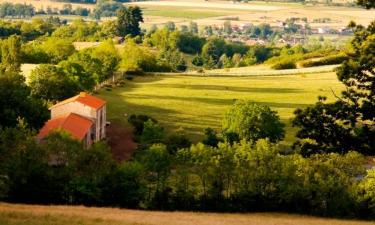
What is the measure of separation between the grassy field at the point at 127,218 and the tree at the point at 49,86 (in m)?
39.2

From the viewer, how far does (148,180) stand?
168 ft

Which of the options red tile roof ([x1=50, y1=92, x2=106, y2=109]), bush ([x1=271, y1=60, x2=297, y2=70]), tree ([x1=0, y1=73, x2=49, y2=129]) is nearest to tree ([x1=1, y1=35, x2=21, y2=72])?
red tile roof ([x1=50, y1=92, x2=106, y2=109])

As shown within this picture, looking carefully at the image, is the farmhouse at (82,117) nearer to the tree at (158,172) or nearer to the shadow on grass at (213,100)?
the tree at (158,172)

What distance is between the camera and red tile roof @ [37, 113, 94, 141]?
65000mm

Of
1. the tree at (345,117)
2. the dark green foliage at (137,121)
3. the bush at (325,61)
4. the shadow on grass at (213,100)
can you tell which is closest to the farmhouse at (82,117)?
the dark green foliage at (137,121)

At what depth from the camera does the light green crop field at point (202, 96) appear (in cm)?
8338

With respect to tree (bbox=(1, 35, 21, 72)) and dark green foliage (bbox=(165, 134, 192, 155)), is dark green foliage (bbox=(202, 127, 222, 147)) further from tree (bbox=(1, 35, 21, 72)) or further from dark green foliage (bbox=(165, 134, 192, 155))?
tree (bbox=(1, 35, 21, 72))

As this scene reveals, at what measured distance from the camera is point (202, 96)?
102 meters

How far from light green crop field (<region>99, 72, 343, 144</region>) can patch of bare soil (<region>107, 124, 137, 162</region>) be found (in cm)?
280

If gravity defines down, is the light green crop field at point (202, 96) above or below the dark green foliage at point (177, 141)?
below

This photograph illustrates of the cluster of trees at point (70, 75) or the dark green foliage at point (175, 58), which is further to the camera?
the dark green foliage at point (175, 58)

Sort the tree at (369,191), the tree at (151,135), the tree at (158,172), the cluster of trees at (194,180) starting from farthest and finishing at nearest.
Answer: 1. the tree at (151,135)
2. the tree at (158,172)
3. the cluster of trees at (194,180)
4. the tree at (369,191)

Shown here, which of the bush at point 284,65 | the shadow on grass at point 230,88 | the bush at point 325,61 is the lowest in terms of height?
the bush at point 284,65

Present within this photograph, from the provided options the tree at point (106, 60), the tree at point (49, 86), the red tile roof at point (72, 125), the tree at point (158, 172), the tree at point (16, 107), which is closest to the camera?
the tree at point (158, 172)
